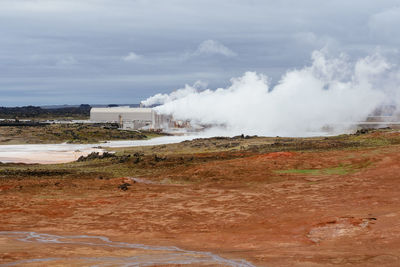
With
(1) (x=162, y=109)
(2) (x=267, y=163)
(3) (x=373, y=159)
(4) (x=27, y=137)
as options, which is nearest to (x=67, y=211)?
(2) (x=267, y=163)

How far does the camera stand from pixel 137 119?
136 m

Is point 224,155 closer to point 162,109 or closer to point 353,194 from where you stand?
point 353,194

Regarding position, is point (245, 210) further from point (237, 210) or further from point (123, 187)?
point (123, 187)

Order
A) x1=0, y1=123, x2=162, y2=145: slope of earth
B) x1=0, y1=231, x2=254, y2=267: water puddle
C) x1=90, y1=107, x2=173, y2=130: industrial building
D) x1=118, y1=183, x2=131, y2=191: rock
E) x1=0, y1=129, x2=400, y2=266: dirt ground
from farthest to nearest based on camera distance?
x1=90, y1=107, x2=173, y2=130: industrial building
x1=0, y1=123, x2=162, y2=145: slope of earth
x1=118, y1=183, x2=131, y2=191: rock
x1=0, y1=129, x2=400, y2=266: dirt ground
x1=0, y1=231, x2=254, y2=267: water puddle

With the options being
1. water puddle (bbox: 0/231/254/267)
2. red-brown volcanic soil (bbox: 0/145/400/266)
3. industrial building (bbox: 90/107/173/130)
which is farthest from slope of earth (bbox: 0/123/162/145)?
water puddle (bbox: 0/231/254/267)

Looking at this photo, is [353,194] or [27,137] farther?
[27,137]

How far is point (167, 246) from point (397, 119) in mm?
141883

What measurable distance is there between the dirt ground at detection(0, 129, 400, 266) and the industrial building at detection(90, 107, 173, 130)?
8479 cm

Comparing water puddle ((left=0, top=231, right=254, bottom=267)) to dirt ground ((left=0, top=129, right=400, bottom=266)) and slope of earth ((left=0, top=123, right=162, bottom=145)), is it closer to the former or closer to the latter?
A: dirt ground ((left=0, top=129, right=400, bottom=266))

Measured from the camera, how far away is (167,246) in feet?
66.9

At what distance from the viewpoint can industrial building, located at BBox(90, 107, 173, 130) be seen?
131 metres

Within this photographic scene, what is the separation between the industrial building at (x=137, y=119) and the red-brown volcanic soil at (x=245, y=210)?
8682cm

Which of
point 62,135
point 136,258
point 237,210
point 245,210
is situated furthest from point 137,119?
point 136,258

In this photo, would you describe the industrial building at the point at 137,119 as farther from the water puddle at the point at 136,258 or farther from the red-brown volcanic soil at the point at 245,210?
the water puddle at the point at 136,258
